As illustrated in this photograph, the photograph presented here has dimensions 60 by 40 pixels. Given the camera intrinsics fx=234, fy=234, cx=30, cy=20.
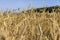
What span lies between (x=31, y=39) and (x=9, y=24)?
1.61 ft

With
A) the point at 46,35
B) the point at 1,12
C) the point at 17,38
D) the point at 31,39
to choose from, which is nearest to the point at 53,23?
the point at 46,35

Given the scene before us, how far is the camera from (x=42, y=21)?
254 cm

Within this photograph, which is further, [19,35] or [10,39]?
[19,35]

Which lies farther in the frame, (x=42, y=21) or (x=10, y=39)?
(x=42, y=21)

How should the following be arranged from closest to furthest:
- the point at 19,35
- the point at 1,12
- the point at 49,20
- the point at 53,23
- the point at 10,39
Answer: the point at 10,39, the point at 19,35, the point at 53,23, the point at 49,20, the point at 1,12

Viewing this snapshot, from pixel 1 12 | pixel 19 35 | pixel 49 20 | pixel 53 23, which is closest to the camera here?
pixel 19 35

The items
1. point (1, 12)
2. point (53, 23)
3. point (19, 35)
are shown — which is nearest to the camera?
point (19, 35)

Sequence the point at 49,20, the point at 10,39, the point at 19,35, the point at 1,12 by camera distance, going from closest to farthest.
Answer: the point at 10,39
the point at 19,35
the point at 49,20
the point at 1,12

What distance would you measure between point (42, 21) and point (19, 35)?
548mm

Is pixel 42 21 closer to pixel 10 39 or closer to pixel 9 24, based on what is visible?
pixel 9 24

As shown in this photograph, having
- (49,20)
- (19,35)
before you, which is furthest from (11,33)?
(49,20)

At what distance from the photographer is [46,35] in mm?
2170

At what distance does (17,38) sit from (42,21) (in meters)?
0.63

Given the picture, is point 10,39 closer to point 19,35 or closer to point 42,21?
point 19,35
